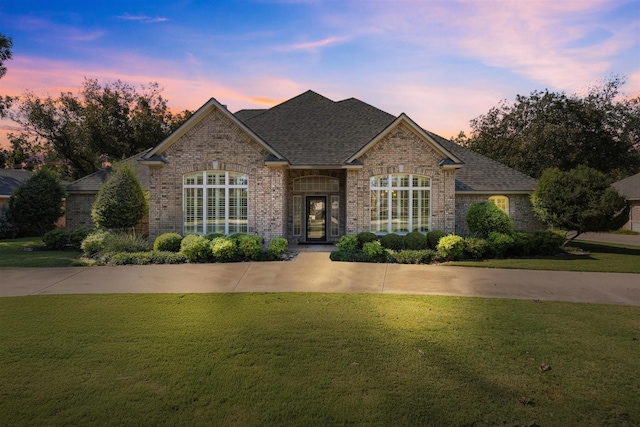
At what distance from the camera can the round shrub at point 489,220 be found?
15375 mm

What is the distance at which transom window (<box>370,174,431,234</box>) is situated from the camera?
16641 mm

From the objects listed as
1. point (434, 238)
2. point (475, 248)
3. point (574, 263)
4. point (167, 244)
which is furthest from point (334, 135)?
point (574, 263)

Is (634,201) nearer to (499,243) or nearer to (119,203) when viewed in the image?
(499,243)

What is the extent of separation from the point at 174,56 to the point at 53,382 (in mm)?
13755

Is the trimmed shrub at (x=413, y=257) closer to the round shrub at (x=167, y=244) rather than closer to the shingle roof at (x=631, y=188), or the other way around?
the round shrub at (x=167, y=244)

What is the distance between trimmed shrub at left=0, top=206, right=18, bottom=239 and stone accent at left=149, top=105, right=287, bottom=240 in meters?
15.2

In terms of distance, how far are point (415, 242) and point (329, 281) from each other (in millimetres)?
5829

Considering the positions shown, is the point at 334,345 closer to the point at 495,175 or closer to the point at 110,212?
the point at 110,212

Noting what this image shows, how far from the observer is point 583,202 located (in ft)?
52.1

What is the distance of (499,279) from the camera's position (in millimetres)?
10516

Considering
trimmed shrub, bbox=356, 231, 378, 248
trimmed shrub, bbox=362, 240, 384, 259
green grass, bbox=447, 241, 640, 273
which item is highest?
trimmed shrub, bbox=356, 231, 378, 248

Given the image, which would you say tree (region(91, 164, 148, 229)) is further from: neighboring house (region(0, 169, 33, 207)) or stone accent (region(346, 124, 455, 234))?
neighboring house (region(0, 169, 33, 207))

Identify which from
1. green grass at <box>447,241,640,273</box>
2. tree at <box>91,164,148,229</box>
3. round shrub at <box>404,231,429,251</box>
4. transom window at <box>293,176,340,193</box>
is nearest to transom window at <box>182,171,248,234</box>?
tree at <box>91,164,148,229</box>

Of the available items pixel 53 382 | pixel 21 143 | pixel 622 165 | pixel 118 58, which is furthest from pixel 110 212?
pixel 622 165
